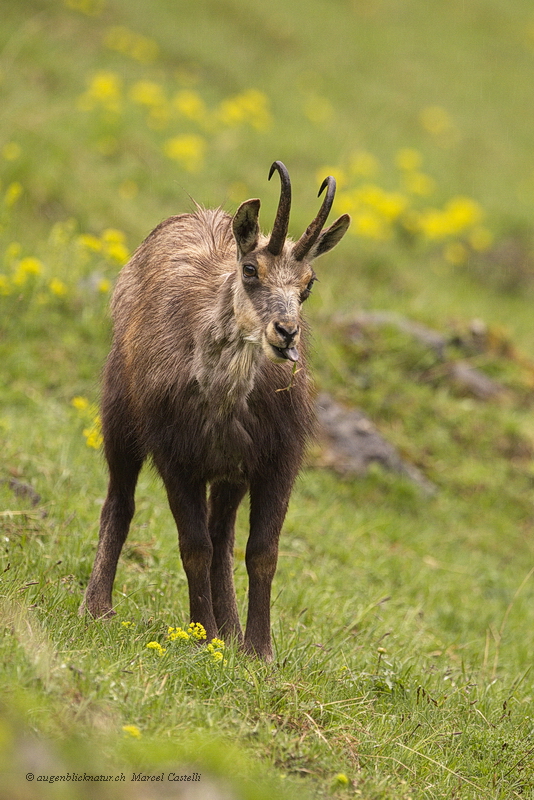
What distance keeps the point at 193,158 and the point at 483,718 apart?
31.5 ft

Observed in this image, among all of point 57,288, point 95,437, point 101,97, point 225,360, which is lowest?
point 95,437

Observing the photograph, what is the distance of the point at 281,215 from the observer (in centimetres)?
409

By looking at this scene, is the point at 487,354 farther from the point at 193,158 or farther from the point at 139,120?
the point at 139,120

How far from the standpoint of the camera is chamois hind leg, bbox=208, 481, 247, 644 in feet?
17.1

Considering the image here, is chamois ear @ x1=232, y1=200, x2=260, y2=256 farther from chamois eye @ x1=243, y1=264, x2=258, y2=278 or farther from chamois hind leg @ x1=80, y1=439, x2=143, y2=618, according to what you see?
chamois hind leg @ x1=80, y1=439, x2=143, y2=618

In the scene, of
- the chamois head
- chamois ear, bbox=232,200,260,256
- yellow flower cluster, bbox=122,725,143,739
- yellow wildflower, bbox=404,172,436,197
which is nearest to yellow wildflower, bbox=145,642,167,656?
yellow flower cluster, bbox=122,725,143,739

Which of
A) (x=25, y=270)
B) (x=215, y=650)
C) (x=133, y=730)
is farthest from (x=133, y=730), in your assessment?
(x=25, y=270)

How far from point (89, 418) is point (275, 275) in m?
3.46

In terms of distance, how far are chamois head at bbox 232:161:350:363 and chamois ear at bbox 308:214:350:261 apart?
0.02 metres

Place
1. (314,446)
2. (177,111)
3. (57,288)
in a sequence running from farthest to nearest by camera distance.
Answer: (177,111) → (314,446) → (57,288)

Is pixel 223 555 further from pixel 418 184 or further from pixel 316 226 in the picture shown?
pixel 418 184

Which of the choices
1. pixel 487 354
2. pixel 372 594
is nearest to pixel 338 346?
pixel 487 354

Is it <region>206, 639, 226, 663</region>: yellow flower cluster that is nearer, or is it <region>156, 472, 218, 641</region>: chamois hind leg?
<region>206, 639, 226, 663</region>: yellow flower cluster

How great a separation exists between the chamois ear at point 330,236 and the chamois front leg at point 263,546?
3.44 feet
